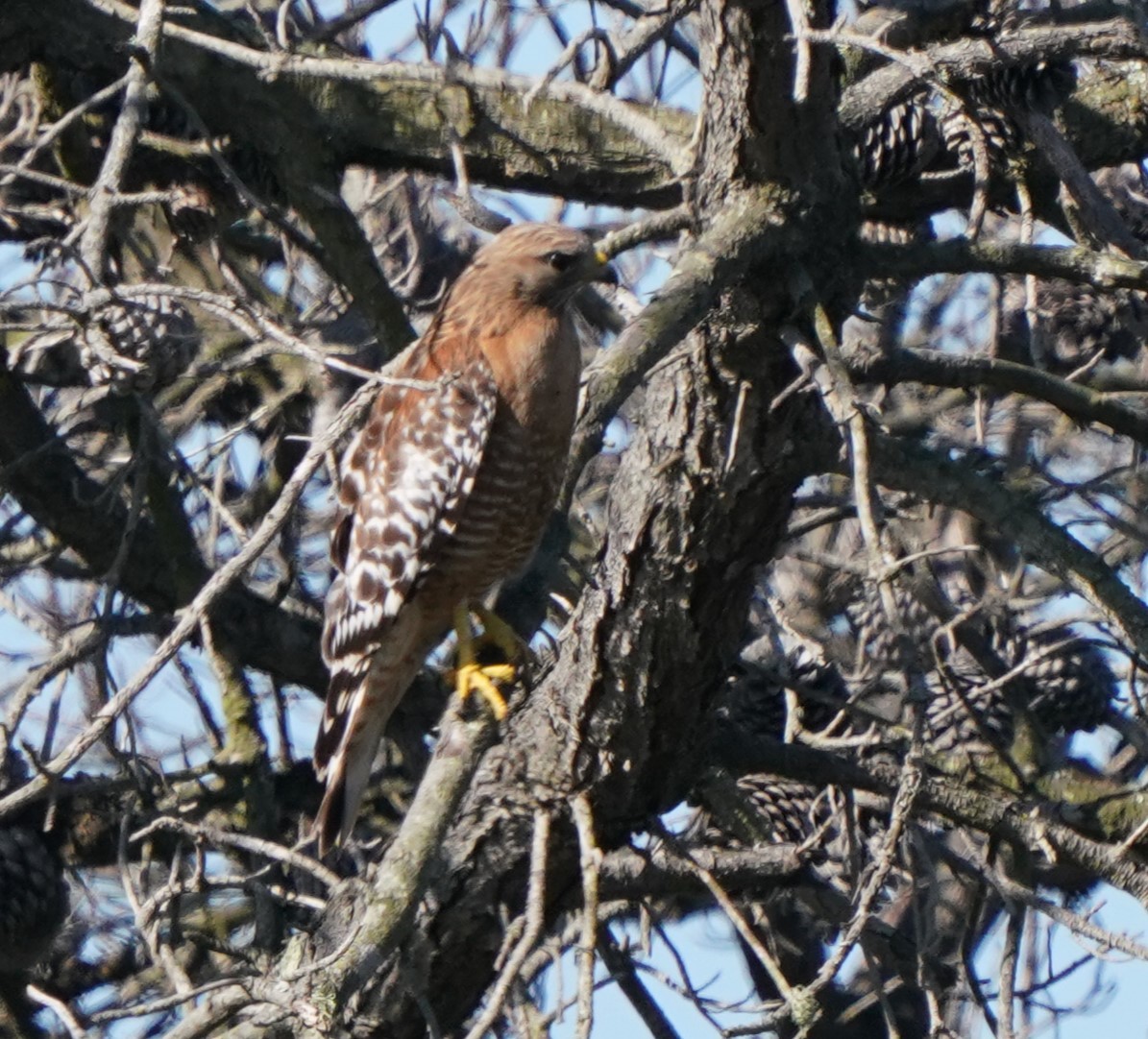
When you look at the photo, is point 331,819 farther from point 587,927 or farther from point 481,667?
point 587,927

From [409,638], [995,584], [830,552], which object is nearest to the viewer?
[409,638]

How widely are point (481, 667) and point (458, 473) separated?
0.47m

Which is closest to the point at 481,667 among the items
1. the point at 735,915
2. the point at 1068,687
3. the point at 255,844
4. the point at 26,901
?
the point at 255,844

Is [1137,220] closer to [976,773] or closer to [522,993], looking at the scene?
[976,773]

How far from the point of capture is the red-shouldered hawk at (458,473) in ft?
13.8

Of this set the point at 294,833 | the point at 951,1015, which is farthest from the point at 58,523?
the point at 951,1015

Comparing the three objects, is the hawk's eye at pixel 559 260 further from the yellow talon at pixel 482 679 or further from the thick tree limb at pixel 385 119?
the yellow talon at pixel 482 679

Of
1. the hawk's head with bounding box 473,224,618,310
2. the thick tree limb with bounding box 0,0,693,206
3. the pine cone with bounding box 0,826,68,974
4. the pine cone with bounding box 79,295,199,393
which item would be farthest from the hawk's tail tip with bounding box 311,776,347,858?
the thick tree limb with bounding box 0,0,693,206

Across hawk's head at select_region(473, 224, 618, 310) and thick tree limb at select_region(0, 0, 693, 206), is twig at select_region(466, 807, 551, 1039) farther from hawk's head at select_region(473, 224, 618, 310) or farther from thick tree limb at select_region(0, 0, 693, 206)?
thick tree limb at select_region(0, 0, 693, 206)

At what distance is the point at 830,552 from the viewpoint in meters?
5.86

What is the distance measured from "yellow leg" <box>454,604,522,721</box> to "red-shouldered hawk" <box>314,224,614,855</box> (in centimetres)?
12

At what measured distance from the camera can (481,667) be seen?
13.5 ft

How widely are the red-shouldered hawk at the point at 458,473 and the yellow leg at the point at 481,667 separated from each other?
0.38 ft

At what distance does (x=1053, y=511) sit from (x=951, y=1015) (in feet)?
4.63
